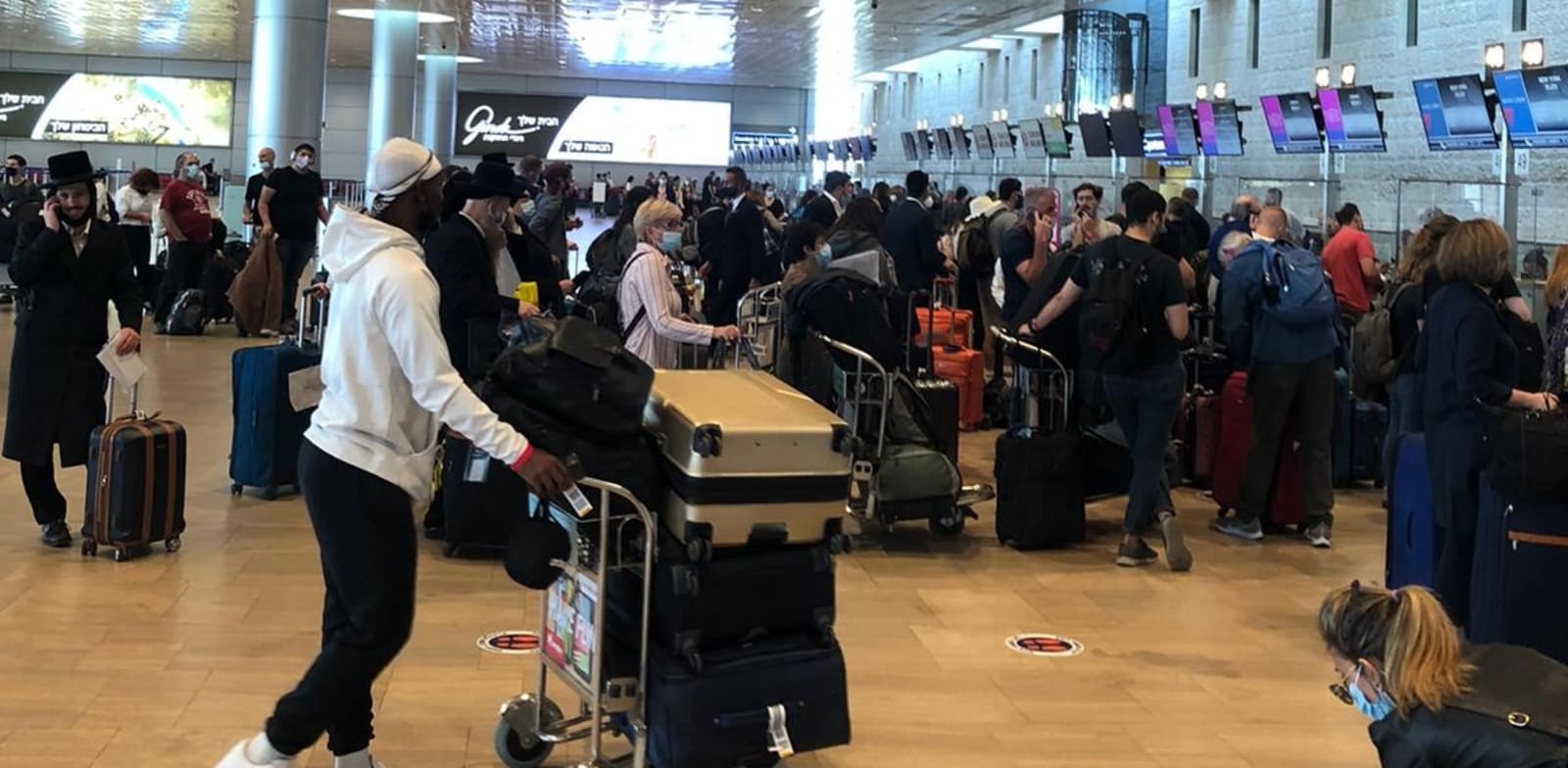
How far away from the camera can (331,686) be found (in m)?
3.53

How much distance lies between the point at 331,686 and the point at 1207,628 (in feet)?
11.4

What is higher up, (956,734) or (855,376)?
(855,376)

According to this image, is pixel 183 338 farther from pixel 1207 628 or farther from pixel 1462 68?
pixel 1462 68

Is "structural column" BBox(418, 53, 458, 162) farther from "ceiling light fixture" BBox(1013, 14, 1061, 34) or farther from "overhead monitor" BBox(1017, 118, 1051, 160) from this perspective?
"overhead monitor" BBox(1017, 118, 1051, 160)

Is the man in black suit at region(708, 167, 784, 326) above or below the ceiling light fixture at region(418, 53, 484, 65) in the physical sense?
below

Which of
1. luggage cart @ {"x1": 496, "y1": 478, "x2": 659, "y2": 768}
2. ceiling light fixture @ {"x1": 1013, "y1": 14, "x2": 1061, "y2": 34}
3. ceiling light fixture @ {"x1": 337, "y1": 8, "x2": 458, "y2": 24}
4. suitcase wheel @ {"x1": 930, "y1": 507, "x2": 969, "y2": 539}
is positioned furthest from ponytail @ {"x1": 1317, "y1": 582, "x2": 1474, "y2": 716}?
ceiling light fixture @ {"x1": 337, "y1": 8, "x2": 458, "y2": 24}

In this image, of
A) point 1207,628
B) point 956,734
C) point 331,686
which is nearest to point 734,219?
point 1207,628

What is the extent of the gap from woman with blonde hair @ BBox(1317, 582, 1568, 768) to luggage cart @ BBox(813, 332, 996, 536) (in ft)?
13.5

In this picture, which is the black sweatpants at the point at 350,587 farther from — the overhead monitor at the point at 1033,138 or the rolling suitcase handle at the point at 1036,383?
the overhead monitor at the point at 1033,138

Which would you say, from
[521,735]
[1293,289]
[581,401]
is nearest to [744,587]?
[581,401]

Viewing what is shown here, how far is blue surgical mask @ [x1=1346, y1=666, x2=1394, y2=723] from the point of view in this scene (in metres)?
2.72

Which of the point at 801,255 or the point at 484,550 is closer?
the point at 484,550

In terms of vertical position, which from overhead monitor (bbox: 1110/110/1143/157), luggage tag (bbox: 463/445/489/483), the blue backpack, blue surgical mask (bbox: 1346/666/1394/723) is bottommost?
blue surgical mask (bbox: 1346/666/1394/723)

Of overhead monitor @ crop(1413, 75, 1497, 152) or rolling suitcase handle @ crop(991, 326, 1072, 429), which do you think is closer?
rolling suitcase handle @ crop(991, 326, 1072, 429)
